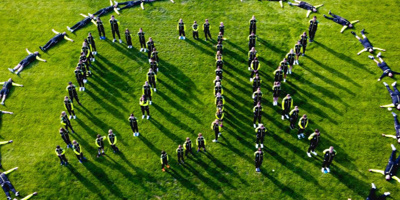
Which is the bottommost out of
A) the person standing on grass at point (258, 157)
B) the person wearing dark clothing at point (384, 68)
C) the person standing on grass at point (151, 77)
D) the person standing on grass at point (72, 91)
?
the person standing on grass at point (258, 157)

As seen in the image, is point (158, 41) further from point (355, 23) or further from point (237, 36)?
point (355, 23)

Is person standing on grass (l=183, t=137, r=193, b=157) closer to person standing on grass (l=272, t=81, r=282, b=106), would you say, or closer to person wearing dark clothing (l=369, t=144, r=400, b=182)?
person standing on grass (l=272, t=81, r=282, b=106)

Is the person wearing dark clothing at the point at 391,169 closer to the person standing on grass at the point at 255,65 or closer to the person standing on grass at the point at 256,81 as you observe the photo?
the person standing on grass at the point at 256,81

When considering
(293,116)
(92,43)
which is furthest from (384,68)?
(92,43)

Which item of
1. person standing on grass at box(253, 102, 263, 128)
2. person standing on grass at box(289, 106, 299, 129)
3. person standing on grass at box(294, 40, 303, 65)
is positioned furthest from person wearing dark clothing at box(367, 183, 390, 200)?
person standing on grass at box(294, 40, 303, 65)

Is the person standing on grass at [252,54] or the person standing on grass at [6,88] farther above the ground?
the person standing on grass at [252,54]

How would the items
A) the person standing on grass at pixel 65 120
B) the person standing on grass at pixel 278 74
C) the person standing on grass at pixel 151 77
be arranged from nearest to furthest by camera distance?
1. the person standing on grass at pixel 65 120
2. the person standing on grass at pixel 278 74
3. the person standing on grass at pixel 151 77

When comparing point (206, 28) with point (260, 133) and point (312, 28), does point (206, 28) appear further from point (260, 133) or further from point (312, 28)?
point (260, 133)

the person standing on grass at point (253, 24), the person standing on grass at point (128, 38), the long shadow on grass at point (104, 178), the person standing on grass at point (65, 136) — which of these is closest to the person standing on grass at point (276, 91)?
the person standing on grass at point (253, 24)
